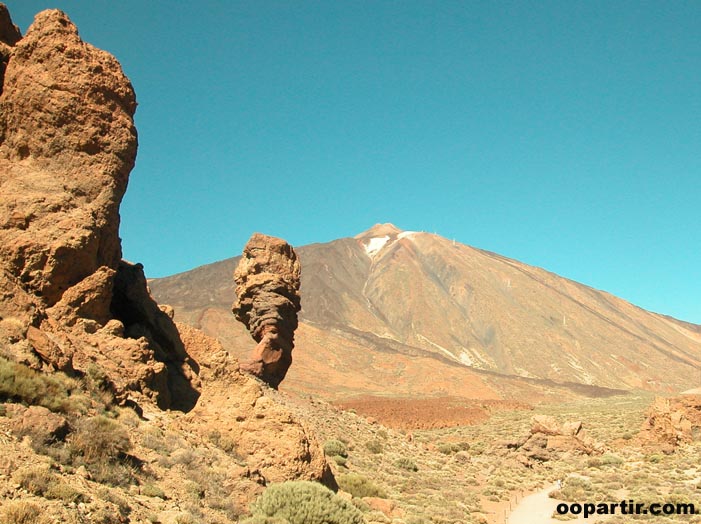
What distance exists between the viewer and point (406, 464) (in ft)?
74.3

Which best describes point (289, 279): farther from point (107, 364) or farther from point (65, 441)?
point (65, 441)

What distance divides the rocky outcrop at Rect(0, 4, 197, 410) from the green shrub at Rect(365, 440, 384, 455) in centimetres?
1311

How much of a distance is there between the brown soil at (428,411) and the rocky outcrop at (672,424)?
17002 mm

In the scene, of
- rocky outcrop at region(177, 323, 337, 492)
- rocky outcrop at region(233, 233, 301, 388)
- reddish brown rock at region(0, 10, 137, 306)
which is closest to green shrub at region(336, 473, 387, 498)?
rocky outcrop at region(177, 323, 337, 492)

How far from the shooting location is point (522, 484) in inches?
869

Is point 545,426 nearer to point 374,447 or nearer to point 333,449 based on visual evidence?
point 374,447

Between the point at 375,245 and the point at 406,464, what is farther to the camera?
the point at 375,245

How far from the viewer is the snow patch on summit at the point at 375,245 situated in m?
179

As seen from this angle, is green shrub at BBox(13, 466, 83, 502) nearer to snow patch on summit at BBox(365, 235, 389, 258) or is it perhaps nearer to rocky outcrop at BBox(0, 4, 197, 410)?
rocky outcrop at BBox(0, 4, 197, 410)

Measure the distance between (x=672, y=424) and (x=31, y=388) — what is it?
31.8 m

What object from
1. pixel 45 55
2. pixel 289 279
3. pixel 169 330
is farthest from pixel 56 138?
pixel 289 279

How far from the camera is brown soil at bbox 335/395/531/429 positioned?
44469 mm

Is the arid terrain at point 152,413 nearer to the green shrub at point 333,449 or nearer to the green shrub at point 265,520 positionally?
the green shrub at point 265,520

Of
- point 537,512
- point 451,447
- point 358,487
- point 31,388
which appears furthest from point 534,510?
point 31,388
